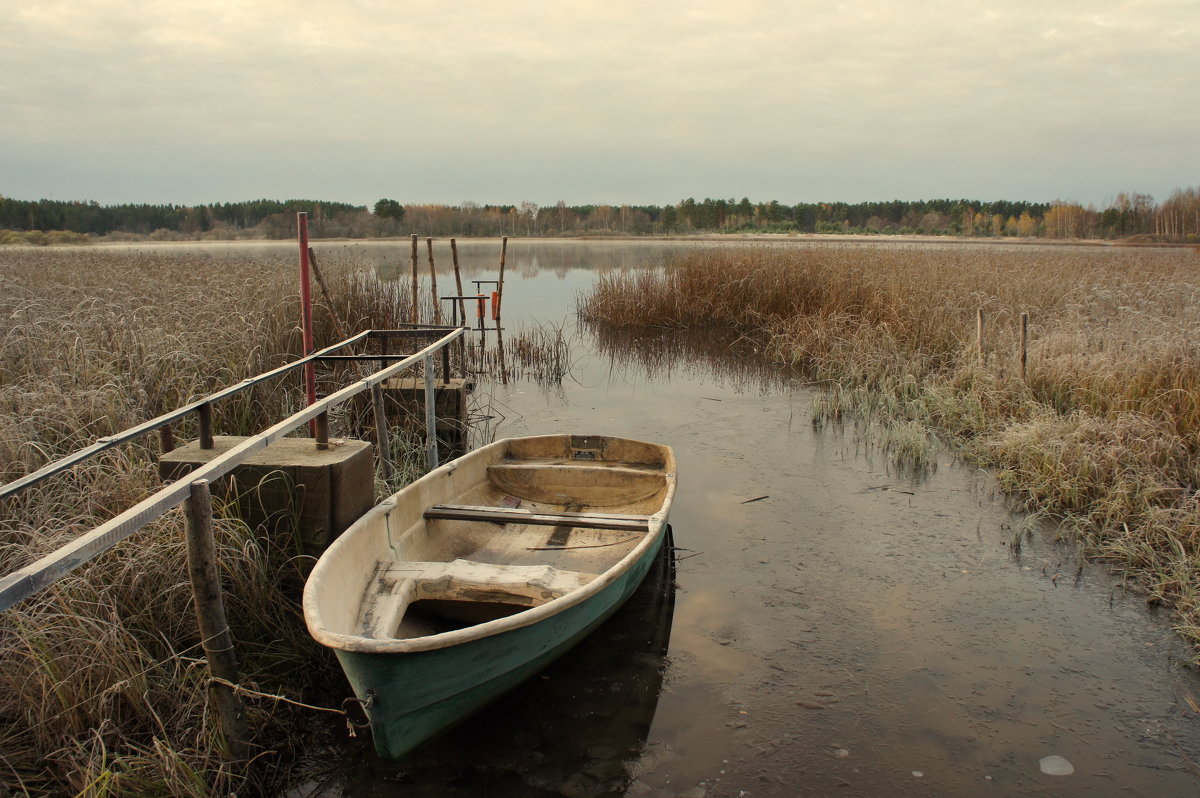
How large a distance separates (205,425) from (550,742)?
2133mm

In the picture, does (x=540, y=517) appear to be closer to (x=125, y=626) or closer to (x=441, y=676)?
(x=441, y=676)

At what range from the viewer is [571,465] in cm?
599

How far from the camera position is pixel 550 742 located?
11.5 feet

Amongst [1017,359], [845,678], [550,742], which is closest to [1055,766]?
[845,678]

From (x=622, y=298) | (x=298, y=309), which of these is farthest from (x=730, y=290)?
(x=298, y=309)

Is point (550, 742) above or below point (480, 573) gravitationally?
below

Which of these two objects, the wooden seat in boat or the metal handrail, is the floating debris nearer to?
the wooden seat in boat

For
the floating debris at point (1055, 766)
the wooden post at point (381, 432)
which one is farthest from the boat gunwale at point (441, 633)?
the floating debris at point (1055, 766)

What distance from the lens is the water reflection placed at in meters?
3.22

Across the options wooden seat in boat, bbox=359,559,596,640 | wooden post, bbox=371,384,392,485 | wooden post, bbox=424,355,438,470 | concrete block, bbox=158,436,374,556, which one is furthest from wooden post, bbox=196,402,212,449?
wooden post, bbox=424,355,438,470

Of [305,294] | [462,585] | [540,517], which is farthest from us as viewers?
[540,517]

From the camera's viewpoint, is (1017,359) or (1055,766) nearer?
(1055,766)

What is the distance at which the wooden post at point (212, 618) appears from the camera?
9.17 feet

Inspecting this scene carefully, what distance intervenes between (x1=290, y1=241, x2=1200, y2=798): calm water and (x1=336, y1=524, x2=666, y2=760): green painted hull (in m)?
0.27
